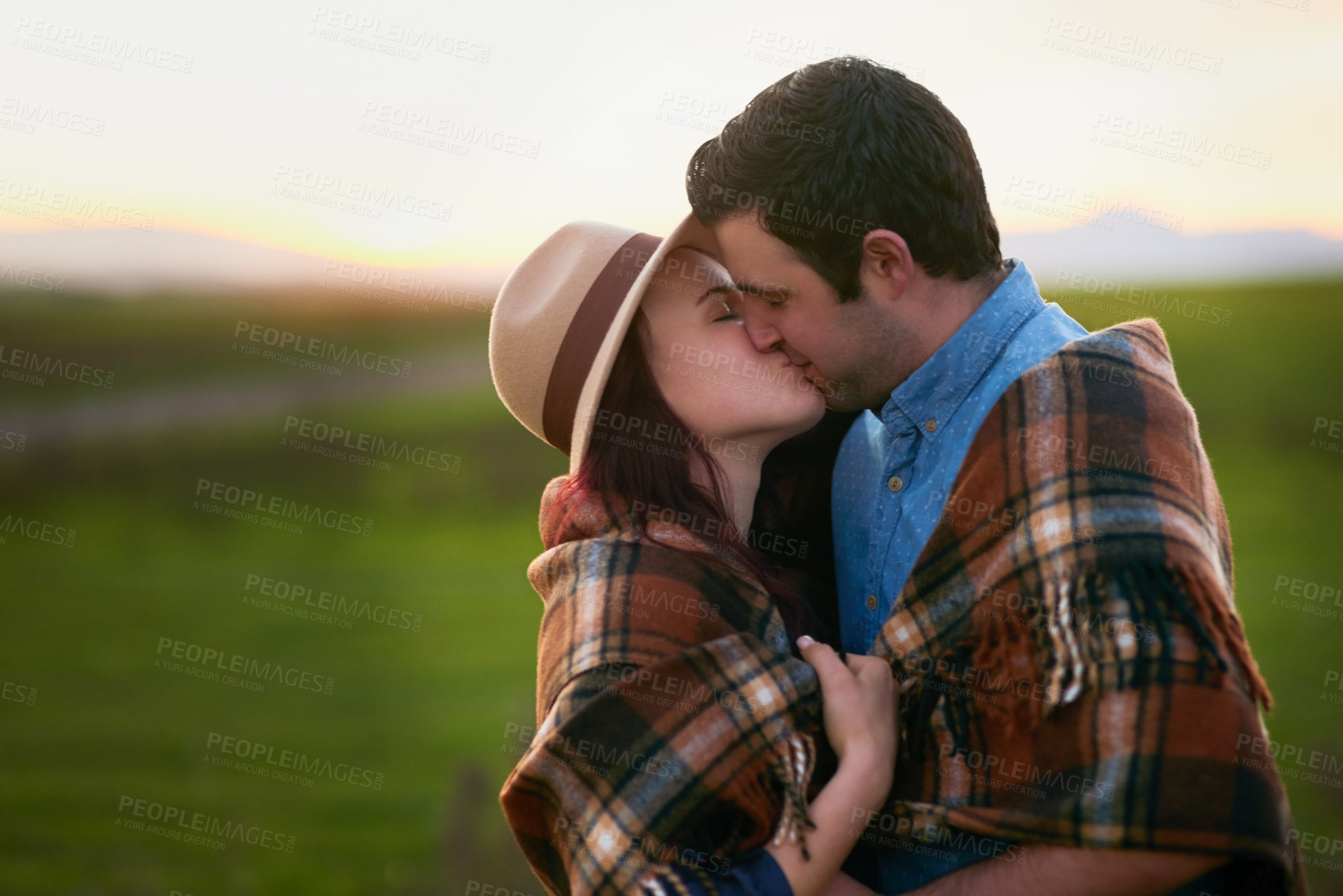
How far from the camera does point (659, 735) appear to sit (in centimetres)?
179

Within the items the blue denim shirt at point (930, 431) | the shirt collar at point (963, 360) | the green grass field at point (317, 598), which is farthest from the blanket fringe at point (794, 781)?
the green grass field at point (317, 598)

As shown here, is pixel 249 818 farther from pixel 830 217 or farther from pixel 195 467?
pixel 830 217

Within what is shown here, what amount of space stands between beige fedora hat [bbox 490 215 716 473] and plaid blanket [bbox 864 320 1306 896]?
2.56 ft

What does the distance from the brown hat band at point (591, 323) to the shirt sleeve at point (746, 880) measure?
1.02 metres

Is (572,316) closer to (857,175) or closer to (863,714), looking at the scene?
(857,175)

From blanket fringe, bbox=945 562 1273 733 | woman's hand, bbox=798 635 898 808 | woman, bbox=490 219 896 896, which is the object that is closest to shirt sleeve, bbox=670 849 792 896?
woman, bbox=490 219 896 896

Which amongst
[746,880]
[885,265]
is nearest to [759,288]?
[885,265]

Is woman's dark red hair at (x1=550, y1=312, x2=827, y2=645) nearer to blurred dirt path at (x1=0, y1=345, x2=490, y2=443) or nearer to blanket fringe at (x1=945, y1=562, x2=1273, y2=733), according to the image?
blanket fringe at (x1=945, y1=562, x2=1273, y2=733)

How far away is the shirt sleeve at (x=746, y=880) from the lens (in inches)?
66.6

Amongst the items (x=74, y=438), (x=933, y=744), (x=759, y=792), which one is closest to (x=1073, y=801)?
(x=933, y=744)

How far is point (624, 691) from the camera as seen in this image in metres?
1.80

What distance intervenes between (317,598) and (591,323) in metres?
15.2

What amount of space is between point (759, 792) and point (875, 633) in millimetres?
496

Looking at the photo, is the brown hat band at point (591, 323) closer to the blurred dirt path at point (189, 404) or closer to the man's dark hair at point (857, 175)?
the man's dark hair at point (857, 175)
